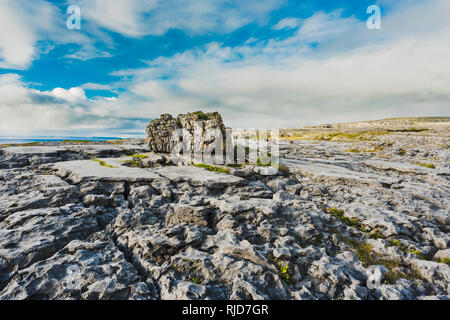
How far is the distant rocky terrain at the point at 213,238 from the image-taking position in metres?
9.86

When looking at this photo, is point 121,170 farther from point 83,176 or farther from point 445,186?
point 445,186

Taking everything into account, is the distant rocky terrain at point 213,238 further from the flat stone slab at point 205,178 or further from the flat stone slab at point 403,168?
the flat stone slab at point 403,168

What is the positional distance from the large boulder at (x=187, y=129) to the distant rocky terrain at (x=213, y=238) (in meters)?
11.6

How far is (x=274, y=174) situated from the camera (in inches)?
1024

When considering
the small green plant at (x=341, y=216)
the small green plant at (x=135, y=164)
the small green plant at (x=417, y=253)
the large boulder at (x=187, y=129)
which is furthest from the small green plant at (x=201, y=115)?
the small green plant at (x=417, y=253)

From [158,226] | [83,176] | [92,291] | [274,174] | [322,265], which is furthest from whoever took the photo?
[274,174]

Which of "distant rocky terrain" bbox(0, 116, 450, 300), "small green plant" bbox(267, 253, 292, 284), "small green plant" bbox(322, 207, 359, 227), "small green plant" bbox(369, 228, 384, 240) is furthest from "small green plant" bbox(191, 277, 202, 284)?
"small green plant" bbox(369, 228, 384, 240)

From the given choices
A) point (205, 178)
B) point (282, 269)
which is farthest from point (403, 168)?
point (282, 269)

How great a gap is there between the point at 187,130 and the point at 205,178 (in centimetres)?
1620

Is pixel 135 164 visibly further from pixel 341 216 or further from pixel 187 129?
pixel 341 216

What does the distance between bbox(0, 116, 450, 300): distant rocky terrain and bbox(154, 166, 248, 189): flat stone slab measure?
0.50 feet

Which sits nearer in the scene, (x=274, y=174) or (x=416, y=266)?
(x=416, y=266)

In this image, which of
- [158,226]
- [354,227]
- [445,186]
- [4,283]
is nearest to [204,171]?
[158,226]

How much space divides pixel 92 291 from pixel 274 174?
2158 centimetres
